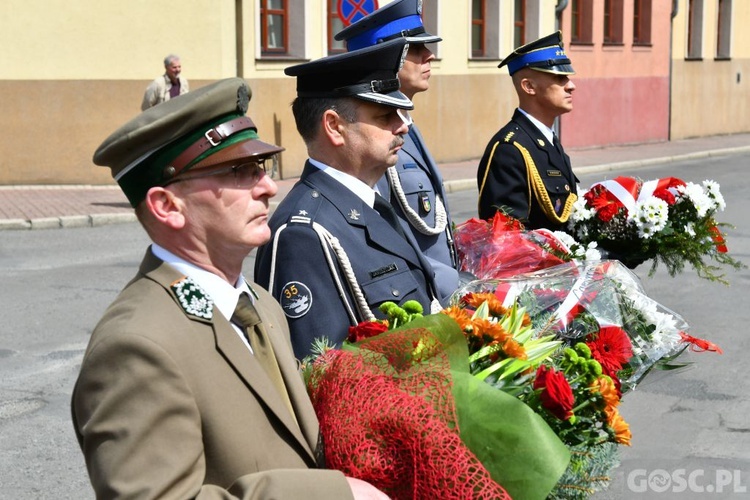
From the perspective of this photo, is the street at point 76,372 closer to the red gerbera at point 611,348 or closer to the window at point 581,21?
the red gerbera at point 611,348

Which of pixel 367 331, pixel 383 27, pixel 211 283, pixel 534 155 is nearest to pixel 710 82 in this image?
pixel 534 155

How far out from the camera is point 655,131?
31.3 m

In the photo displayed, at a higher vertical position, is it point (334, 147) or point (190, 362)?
point (334, 147)

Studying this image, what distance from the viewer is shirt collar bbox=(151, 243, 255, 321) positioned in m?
2.59

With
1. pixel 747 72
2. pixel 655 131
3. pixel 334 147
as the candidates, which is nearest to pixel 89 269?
pixel 334 147

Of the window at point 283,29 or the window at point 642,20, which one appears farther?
the window at point 642,20

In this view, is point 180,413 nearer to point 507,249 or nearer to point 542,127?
point 507,249

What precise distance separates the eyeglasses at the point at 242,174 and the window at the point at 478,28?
22755mm

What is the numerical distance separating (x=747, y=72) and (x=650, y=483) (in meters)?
32.4

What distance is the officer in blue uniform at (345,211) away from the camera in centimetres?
358

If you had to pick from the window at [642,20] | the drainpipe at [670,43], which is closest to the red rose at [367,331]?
the window at [642,20]

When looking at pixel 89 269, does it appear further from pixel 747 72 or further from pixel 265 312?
pixel 747 72

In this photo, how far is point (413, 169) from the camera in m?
5.07

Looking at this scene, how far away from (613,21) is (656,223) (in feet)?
83.4
